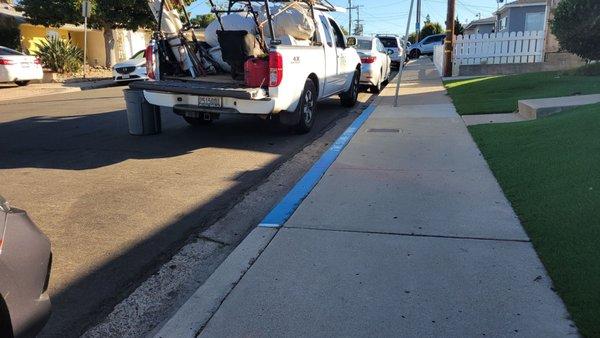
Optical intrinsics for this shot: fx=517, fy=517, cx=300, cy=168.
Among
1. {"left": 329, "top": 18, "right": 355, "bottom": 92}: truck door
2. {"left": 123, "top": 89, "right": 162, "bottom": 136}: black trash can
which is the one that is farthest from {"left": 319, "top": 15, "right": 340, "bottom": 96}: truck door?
{"left": 123, "top": 89, "right": 162, "bottom": 136}: black trash can

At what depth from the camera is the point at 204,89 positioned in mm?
7328

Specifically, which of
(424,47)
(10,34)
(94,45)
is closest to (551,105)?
(10,34)

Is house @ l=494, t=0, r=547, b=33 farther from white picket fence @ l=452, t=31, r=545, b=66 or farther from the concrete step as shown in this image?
the concrete step

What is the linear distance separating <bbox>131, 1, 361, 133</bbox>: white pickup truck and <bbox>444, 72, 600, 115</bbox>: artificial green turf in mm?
3188

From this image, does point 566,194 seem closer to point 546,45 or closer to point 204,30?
point 204,30

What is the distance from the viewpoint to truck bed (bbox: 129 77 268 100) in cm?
709

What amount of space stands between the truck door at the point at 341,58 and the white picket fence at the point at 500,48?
381 inches

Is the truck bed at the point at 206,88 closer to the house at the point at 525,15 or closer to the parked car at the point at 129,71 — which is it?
the parked car at the point at 129,71

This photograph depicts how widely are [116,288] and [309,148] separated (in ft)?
15.2

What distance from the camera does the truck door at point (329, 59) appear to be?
9.45m

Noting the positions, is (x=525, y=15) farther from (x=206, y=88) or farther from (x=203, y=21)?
(x=206, y=88)

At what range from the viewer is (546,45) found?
18.6 metres

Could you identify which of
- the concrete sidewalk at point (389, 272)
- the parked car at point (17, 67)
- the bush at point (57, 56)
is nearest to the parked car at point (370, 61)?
the concrete sidewalk at point (389, 272)

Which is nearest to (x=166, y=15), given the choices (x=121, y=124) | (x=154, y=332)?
(x=121, y=124)
